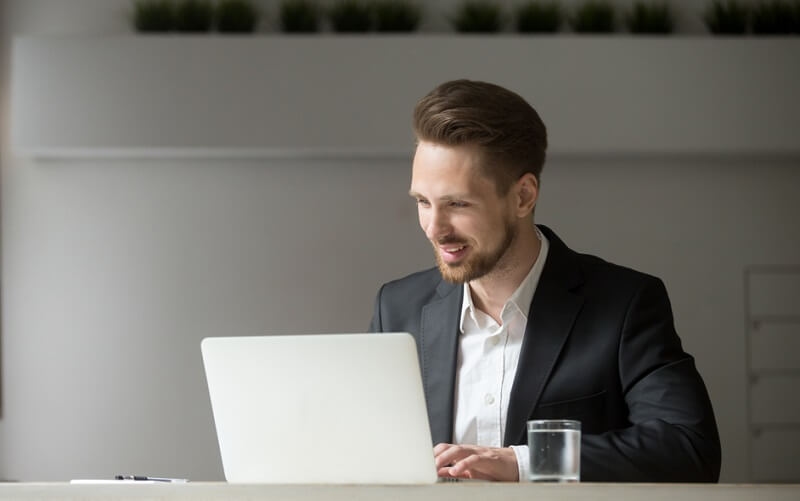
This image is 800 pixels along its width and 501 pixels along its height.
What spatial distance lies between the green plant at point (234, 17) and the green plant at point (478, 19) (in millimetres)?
858

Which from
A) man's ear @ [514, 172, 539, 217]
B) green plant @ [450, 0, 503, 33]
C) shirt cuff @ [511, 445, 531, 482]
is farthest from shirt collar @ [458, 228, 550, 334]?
green plant @ [450, 0, 503, 33]

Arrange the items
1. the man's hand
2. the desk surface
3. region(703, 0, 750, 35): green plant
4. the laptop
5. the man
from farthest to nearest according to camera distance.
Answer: region(703, 0, 750, 35): green plant
the man
the man's hand
the laptop
the desk surface

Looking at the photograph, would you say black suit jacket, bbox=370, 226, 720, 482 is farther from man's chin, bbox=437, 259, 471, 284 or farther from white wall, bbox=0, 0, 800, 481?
white wall, bbox=0, 0, 800, 481

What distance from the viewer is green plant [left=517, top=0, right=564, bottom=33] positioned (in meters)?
4.52

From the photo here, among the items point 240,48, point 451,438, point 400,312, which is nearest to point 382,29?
point 240,48

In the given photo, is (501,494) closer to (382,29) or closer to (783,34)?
(382,29)

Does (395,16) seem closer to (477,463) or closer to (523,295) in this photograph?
(523,295)

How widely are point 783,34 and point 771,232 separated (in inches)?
32.7

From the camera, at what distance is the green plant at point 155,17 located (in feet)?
14.6

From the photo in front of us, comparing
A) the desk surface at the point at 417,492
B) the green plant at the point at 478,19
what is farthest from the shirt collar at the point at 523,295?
the green plant at the point at 478,19

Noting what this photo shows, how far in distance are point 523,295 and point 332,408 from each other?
0.76 m

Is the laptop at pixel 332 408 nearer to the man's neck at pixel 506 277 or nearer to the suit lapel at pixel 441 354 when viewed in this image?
the suit lapel at pixel 441 354

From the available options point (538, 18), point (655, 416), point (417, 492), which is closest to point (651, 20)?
point (538, 18)

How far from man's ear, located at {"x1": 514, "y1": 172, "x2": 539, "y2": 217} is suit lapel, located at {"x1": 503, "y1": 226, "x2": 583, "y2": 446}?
0.10 metres
